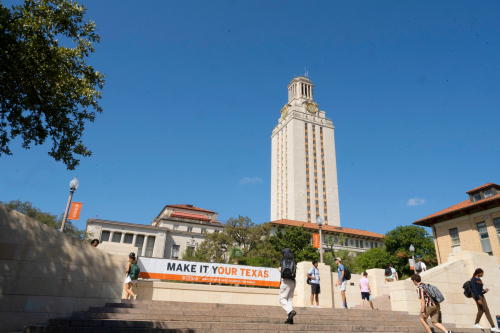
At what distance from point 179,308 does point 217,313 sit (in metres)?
1.22

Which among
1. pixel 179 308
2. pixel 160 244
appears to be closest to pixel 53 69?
pixel 179 308

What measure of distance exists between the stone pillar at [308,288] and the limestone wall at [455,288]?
3.08m

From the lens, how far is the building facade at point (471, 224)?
97.9ft

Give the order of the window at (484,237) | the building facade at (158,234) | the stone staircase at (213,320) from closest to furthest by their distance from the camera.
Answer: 1. the stone staircase at (213,320)
2. the window at (484,237)
3. the building facade at (158,234)

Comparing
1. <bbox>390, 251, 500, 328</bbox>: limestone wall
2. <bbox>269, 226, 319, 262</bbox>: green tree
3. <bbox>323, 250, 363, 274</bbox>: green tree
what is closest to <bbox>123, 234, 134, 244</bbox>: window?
<bbox>269, 226, 319, 262</bbox>: green tree

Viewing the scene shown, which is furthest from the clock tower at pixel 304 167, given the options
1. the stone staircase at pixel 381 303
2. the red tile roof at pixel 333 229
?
the stone staircase at pixel 381 303

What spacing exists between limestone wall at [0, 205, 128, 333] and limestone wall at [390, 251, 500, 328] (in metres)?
10.3

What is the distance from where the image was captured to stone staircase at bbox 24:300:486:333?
Result: 684cm

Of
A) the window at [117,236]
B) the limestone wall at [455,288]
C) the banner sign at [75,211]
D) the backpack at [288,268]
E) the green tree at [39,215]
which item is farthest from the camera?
the window at [117,236]

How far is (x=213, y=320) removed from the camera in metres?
8.13

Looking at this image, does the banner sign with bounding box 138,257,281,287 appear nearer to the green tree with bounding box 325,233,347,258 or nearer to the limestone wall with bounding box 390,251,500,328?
the limestone wall with bounding box 390,251,500,328

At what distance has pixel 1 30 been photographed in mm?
8062

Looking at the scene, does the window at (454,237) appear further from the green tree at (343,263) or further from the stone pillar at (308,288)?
the stone pillar at (308,288)

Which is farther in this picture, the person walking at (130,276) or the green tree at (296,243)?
the green tree at (296,243)
